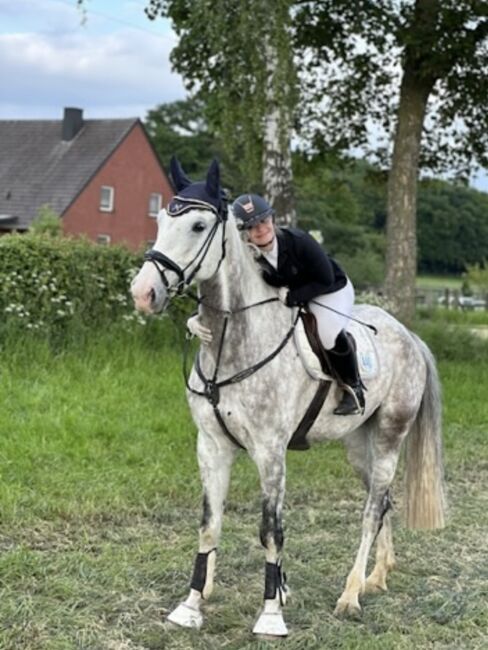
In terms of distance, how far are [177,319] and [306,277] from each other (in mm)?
7501

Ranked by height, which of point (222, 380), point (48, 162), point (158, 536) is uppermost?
point (48, 162)

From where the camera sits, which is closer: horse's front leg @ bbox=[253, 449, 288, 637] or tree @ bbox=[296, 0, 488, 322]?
horse's front leg @ bbox=[253, 449, 288, 637]

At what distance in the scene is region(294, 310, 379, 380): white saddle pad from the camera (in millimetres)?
Result: 4492

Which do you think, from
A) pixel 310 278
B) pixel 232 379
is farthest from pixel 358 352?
pixel 232 379

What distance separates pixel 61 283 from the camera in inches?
412

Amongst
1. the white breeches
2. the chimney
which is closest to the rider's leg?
the white breeches

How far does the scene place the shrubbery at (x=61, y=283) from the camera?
1008 cm

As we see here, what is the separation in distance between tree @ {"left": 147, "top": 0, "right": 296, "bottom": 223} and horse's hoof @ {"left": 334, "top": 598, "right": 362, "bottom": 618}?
26.8ft

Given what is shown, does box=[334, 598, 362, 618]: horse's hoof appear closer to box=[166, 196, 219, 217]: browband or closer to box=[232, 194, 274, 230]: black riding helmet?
box=[232, 194, 274, 230]: black riding helmet

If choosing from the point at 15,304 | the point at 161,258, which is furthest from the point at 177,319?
the point at 161,258

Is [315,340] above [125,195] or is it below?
below

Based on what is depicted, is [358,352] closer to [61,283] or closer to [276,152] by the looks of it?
[61,283]

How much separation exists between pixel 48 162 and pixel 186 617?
1441 inches

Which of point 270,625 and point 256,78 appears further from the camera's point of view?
point 256,78
